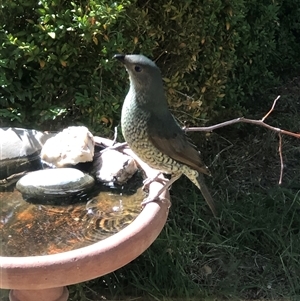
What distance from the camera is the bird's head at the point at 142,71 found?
8.02 ft

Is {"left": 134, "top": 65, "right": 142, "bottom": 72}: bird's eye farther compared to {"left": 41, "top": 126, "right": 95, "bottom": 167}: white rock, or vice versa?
{"left": 41, "top": 126, "right": 95, "bottom": 167}: white rock

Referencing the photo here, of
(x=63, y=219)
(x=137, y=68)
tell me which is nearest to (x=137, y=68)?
(x=137, y=68)

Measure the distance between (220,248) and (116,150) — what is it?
53.4 inches

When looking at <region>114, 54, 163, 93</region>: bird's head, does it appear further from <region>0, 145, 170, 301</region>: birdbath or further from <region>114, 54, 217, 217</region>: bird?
<region>0, 145, 170, 301</region>: birdbath

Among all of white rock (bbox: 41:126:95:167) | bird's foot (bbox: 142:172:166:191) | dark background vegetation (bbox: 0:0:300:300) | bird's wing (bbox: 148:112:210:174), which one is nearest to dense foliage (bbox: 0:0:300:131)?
dark background vegetation (bbox: 0:0:300:300)

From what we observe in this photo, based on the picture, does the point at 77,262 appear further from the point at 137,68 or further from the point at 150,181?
the point at 137,68

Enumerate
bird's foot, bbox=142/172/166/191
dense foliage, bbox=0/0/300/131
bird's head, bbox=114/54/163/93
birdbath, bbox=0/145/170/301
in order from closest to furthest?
birdbath, bbox=0/145/170/301
bird's head, bbox=114/54/163/93
bird's foot, bbox=142/172/166/191
dense foliage, bbox=0/0/300/131

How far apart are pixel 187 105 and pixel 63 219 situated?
186 cm

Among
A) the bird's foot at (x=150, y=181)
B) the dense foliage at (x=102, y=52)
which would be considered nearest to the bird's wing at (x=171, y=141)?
the bird's foot at (x=150, y=181)

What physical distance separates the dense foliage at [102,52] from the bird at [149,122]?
25.4 inches

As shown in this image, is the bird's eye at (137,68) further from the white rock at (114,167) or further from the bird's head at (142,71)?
the white rock at (114,167)

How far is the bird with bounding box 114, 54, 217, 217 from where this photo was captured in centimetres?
249

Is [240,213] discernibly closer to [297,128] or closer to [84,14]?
[297,128]

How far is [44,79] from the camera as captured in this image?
3.21m
